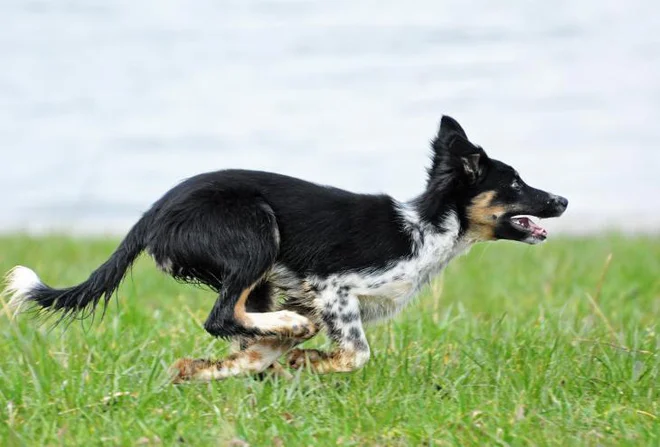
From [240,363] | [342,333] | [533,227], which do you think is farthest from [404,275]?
[240,363]

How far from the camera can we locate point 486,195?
4.73 m

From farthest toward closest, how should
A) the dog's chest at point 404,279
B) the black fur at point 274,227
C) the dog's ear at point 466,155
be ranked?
the dog's ear at point 466,155, the dog's chest at point 404,279, the black fur at point 274,227

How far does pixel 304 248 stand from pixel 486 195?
2.64ft

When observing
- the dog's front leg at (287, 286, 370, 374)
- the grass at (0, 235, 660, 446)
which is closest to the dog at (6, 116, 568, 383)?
the dog's front leg at (287, 286, 370, 374)

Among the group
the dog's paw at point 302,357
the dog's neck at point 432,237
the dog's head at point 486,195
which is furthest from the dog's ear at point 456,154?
the dog's paw at point 302,357

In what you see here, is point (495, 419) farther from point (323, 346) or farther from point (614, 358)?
point (323, 346)

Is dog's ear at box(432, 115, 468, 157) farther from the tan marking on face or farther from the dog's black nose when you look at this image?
the dog's black nose

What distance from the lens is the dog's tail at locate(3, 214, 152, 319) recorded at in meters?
4.50

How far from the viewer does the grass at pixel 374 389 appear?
12.8ft

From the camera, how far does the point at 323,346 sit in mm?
5375

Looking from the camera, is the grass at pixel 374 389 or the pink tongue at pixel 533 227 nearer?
the grass at pixel 374 389

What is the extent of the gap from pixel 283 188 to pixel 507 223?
0.94 meters

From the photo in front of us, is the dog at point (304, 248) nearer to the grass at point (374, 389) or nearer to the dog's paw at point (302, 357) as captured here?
the dog's paw at point (302, 357)

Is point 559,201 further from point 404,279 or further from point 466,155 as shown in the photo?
point 404,279
